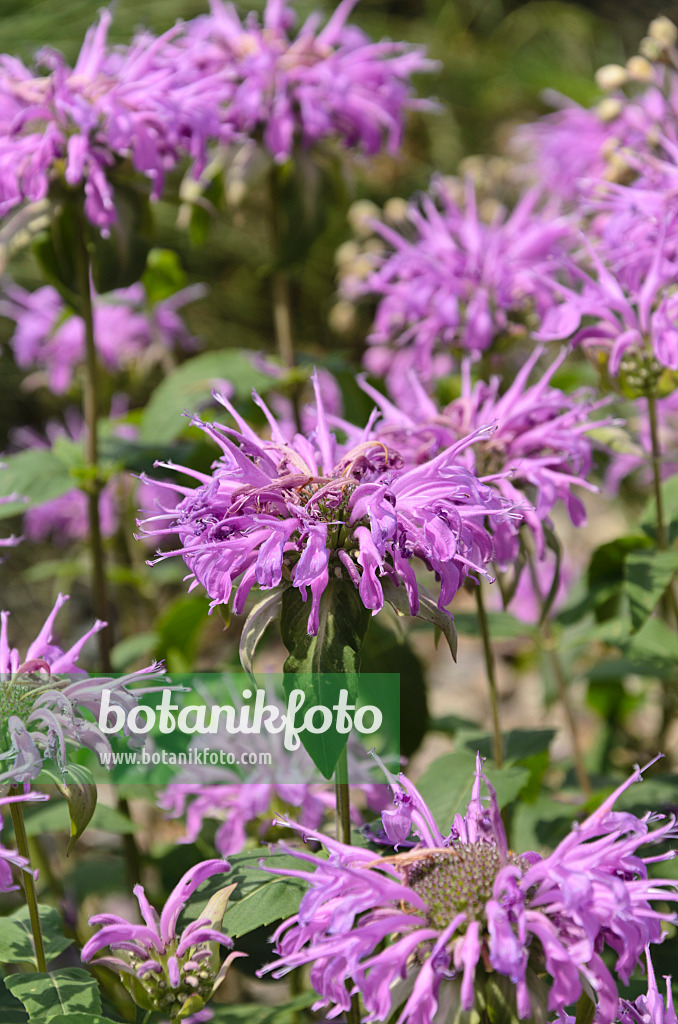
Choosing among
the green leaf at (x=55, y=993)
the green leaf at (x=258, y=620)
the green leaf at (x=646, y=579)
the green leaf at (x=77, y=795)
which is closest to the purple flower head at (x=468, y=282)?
the green leaf at (x=646, y=579)

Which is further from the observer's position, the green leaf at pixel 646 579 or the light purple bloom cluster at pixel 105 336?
the light purple bloom cluster at pixel 105 336

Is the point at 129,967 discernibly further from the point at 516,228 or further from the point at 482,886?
the point at 516,228

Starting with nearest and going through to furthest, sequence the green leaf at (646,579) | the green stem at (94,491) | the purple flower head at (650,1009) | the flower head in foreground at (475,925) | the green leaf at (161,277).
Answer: the flower head in foreground at (475,925)
the purple flower head at (650,1009)
the green leaf at (646,579)
the green stem at (94,491)
the green leaf at (161,277)

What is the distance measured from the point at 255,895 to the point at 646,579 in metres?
0.57

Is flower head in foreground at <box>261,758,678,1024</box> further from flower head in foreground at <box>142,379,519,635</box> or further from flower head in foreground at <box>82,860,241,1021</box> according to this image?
flower head in foreground at <box>142,379,519,635</box>

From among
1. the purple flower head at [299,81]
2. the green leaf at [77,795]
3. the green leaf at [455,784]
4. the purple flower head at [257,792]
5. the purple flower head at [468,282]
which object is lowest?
the purple flower head at [257,792]

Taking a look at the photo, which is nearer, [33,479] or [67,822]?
[67,822]

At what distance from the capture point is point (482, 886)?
0.69 m

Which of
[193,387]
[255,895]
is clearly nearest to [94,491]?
[193,387]

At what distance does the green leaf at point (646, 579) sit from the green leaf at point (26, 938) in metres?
0.67

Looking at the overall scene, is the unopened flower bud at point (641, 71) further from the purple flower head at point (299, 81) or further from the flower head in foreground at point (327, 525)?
the flower head in foreground at point (327, 525)

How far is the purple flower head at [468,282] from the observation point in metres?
1.45

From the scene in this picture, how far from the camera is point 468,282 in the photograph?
59.1 inches

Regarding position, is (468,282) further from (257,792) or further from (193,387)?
(257,792)
